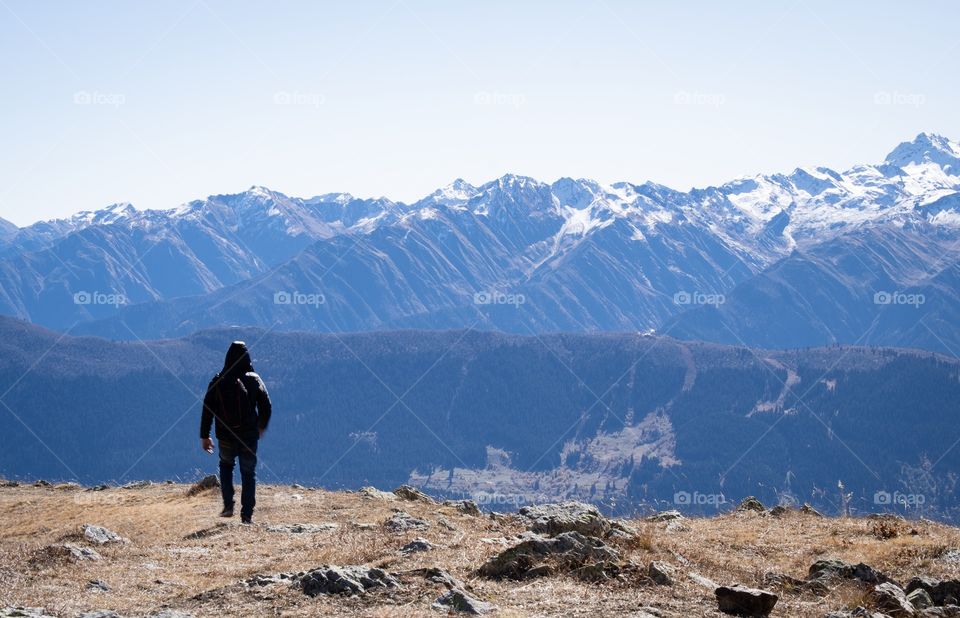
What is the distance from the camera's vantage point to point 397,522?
19094 millimetres

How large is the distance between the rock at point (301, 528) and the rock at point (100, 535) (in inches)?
119

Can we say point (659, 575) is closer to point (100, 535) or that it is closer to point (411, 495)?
point (100, 535)

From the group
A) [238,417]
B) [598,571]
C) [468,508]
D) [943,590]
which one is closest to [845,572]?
[943,590]

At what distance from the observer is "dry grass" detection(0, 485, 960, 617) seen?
484 inches

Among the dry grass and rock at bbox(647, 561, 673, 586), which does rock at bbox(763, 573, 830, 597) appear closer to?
the dry grass

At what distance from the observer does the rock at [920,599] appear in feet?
41.4

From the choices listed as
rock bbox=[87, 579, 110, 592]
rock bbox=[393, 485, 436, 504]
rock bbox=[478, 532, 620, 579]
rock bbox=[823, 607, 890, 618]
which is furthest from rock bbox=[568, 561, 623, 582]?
rock bbox=[393, 485, 436, 504]

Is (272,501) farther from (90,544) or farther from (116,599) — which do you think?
Result: (116,599)

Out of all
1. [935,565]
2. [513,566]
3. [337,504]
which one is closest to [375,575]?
[513,566]

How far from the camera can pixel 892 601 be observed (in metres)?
12.4

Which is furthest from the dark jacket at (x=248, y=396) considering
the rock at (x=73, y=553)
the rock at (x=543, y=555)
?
the rock at (x=543, y=555)

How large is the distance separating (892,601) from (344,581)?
7.54m

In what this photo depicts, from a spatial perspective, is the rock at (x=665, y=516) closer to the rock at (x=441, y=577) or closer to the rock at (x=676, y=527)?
the rock at (x=676, y=527)

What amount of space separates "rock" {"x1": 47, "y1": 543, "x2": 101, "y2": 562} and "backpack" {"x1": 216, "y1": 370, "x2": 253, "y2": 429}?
465 cm
